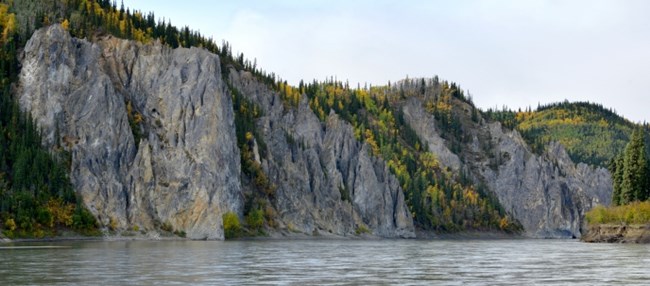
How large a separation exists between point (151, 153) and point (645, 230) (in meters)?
105

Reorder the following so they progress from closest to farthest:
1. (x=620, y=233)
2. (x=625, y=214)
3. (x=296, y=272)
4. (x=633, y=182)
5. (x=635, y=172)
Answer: (x=296, y=272) < (x=625, y=214) < (x=620, y=233) < (x=635, y=172) < (x=633, y=182)

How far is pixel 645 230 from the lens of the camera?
158 metres

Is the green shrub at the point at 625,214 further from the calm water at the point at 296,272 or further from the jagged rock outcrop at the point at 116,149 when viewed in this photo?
the jagged rock outcrop at the point at 116,149

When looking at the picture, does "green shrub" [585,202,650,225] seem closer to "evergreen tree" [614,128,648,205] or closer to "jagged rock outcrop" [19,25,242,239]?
"evergreen tree" [614,128,648,205]

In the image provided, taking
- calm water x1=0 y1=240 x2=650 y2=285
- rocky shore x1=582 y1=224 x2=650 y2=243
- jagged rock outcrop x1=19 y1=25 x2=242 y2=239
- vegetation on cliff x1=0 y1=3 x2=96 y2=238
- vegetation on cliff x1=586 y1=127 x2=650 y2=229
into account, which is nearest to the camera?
calm water x1=0 y1=240 x2=650 y2=285

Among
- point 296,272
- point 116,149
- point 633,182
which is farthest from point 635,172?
point 296,272

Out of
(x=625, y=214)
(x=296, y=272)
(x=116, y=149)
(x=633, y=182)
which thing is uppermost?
(x=116, y=149)

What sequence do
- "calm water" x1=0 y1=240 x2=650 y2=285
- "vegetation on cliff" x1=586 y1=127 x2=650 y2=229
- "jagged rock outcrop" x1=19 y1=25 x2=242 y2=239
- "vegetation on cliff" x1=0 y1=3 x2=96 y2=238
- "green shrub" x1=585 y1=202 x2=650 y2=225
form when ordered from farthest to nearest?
"jagged rock outcrop" x1=19 y1=25 x2=242 y2=239 < "vegetation on cliff" x1=586 y1=127 x2=650 y2=229 < "green shrub" x1=585 y1=202 x2=650 y2=225 < "vegetation on cliff" x1=0 y1=3 x2=96 y2=238 < "calm water" x1=0 y1=240 x2=650 y2=285

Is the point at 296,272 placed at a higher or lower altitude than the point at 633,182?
lower

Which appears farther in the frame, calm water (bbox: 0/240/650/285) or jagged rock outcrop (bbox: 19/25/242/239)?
jagged rock outcrop (bbox: 19/25/242/239)

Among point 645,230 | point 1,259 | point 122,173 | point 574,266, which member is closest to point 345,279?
point 574,266

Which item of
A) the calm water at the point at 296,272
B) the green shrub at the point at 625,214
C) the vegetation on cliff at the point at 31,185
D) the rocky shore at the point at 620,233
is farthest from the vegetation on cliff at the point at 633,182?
the vegetation on cliff at the point at 31,185

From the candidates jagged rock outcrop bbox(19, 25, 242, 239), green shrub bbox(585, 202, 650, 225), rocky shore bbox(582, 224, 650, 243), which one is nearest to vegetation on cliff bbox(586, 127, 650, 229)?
green shrub bbox(585, 202, 650, 225)

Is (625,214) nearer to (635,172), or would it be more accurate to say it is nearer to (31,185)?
(635,172)
